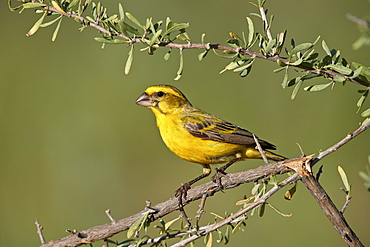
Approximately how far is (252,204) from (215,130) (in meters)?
1.64

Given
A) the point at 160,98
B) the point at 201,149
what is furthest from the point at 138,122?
the point at 201,149

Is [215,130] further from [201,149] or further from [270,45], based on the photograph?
[270,45]

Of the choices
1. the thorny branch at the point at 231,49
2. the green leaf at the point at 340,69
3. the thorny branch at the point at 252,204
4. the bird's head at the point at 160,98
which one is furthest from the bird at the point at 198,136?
the green leaf at the point at 340,69

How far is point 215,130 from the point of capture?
3793mm

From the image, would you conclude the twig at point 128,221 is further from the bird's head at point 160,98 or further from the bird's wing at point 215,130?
the bird's head at point 160,98

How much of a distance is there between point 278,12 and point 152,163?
2.23 metres

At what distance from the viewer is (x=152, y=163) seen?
6.18m

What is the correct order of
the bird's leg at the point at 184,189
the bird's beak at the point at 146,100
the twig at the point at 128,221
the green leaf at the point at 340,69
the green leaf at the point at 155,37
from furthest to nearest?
the bird's beak at the point at 146,100
the bird's leg at the point at 184,189
the twig at the point at 128,221
the green leaf at the point at 155,37
the green leaf at the point at 340,69

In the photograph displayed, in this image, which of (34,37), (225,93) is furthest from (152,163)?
(34,37)

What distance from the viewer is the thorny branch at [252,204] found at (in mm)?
2115

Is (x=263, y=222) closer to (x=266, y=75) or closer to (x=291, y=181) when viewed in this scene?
(x=266, y=75)

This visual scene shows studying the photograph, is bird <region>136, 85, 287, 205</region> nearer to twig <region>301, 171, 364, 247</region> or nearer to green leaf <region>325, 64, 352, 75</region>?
twig <region>301, 171, 364, 247</region>

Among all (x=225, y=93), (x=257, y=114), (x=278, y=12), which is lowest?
(x=257, y=114)

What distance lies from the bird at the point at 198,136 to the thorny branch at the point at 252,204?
91cm
